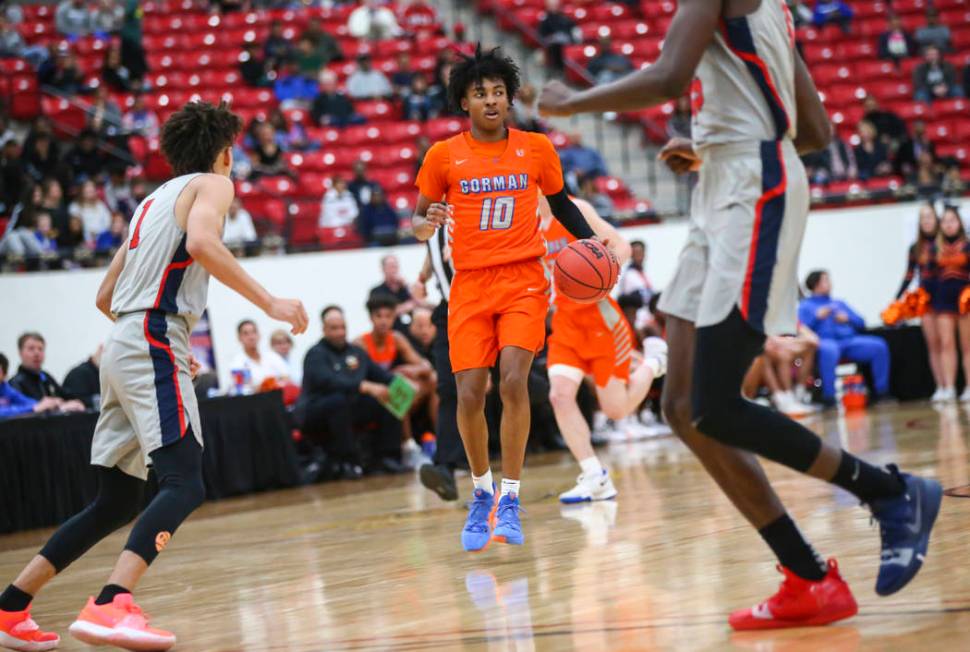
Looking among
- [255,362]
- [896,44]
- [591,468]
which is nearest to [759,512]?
[591,468]

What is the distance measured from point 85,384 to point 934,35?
44.7ft

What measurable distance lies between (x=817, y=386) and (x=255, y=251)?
19.8 feet

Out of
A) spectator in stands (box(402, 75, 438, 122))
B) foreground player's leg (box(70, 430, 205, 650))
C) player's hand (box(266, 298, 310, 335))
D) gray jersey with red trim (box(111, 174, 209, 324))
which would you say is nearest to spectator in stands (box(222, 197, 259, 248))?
spectator in stands (box(402, 75, 438, 122))

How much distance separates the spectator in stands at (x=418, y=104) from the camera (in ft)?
55.9

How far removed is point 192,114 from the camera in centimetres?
452

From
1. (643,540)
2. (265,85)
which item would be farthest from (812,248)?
(643,540)

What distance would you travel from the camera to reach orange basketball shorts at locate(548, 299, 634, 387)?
7.44m

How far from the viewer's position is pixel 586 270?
19.5 ft

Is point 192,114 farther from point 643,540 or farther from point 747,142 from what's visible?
point 643,540

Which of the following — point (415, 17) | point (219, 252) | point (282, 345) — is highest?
point (415, 17)

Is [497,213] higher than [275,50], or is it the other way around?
[275,50]

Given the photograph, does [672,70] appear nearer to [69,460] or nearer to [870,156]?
[69,460]

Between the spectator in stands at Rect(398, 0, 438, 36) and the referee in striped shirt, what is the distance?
40.0ft

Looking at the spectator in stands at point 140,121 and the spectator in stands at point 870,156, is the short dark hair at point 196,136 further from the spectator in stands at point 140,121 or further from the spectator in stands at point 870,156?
the spectator in stands at point 870,156
